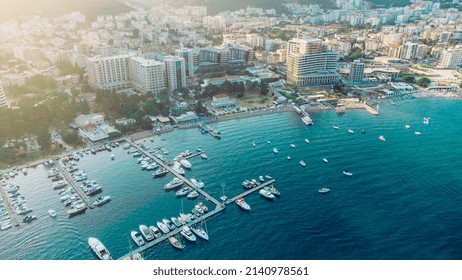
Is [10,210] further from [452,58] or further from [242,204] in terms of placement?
[452,58]

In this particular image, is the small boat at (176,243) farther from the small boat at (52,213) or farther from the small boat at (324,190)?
the small boat at (324,190)

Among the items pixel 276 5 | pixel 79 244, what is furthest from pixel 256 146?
pixel 276 5

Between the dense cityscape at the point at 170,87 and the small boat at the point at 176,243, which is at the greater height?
the dense cityscape at the point at 170,87

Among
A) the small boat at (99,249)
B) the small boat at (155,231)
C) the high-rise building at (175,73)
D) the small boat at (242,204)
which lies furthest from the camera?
the high-rise building at (175,73)

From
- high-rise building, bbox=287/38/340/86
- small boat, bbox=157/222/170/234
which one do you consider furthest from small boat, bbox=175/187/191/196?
high-rise building, bbox=287/38/340/86

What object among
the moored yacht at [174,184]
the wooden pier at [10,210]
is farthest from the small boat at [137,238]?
the wooden pier at [10,210]

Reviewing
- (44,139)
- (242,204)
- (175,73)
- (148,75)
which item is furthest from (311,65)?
(44,139)
